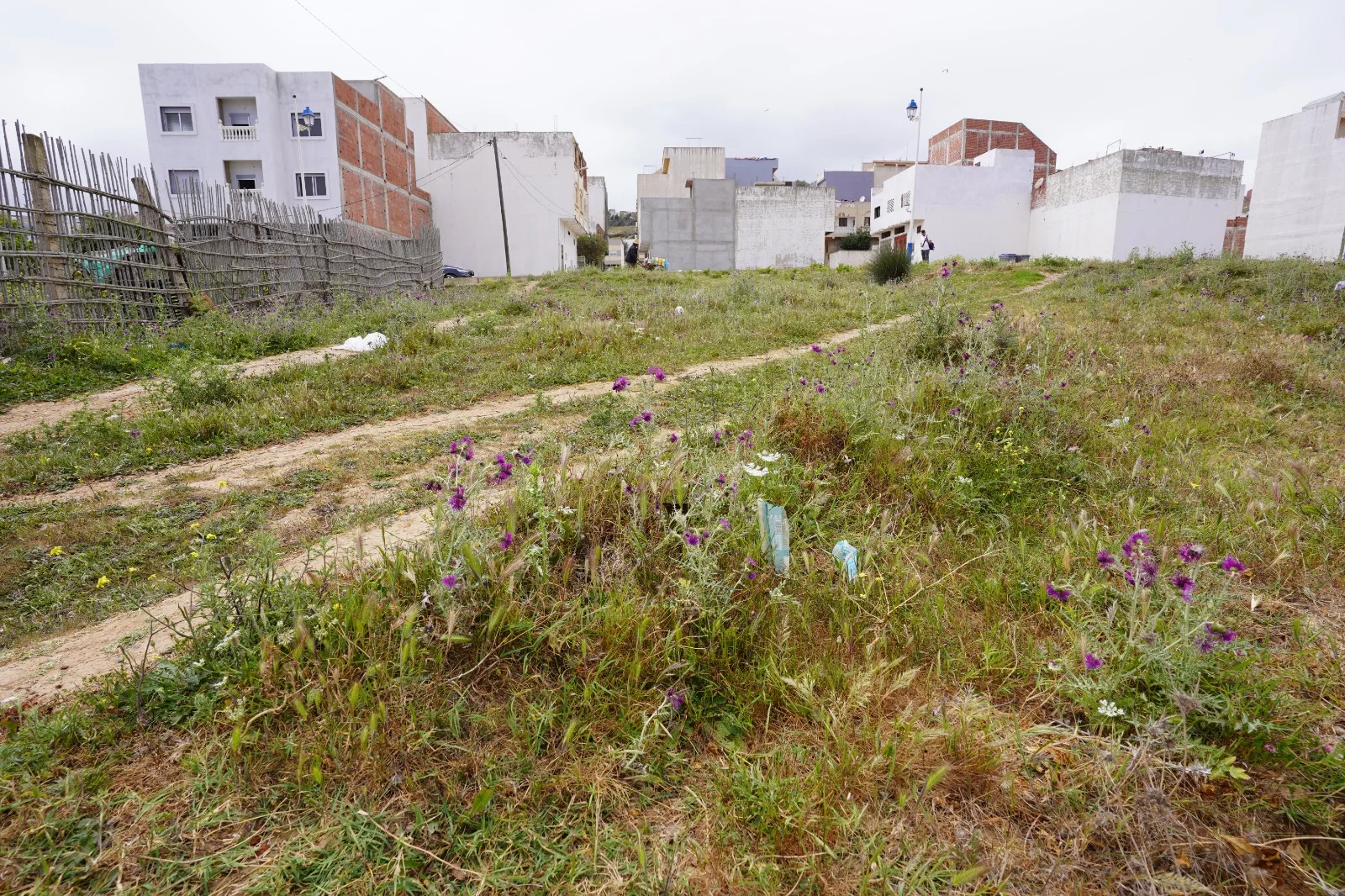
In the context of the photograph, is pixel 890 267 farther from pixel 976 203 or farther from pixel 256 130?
pixel 256 130

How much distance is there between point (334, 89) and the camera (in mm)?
29047

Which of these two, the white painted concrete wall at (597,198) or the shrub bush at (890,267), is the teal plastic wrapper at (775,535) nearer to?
the shrub bush at (890,267)

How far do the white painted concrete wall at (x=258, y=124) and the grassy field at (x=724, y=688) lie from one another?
3062cm

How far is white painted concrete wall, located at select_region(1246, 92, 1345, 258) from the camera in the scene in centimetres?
2712

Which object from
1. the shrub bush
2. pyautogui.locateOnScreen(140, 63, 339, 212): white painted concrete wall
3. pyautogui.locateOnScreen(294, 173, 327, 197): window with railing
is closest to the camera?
the shrub bush

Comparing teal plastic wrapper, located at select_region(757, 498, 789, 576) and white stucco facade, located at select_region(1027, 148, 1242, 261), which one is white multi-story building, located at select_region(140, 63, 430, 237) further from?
white stucco facade, located at select_region(1027, 148, 1242, 261)

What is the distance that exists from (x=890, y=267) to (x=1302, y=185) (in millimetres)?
24673

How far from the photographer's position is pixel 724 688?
7.20 ft

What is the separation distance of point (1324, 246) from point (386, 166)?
138 ft

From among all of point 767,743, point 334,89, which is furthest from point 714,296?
point 334,89

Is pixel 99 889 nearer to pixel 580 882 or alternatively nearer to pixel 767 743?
pixel 580 882

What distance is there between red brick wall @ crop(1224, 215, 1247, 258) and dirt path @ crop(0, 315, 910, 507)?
40.8 metres

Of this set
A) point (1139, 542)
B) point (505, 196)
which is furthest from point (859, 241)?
point (1139, 542)

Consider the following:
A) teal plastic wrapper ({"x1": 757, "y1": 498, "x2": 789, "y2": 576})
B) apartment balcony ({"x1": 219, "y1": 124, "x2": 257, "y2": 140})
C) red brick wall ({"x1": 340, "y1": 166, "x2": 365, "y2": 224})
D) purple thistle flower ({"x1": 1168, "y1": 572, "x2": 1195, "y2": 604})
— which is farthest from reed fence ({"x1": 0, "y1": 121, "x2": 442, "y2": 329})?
apartment balcony ({"x1": 219, "y1": 124, "x2": 257, "y2": 140})
